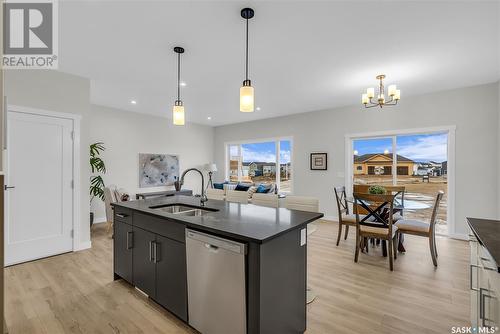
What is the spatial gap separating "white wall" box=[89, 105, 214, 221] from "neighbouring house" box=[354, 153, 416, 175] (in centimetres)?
471

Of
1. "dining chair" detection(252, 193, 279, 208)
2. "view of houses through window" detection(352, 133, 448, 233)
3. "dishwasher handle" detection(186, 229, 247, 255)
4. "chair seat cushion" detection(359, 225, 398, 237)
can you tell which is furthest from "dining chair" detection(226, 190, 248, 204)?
"view of houses through window" detection(352, 133, 448, 233)

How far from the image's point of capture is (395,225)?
128 inches

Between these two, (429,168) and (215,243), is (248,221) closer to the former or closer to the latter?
(215,243)

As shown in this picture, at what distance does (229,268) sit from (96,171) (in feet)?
16.2

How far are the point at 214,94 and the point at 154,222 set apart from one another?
310cm

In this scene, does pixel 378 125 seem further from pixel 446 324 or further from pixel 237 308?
pixel 237 308

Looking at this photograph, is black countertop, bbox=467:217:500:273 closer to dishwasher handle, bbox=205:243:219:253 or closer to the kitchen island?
the kitchen island

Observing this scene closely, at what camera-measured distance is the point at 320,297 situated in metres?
2.34

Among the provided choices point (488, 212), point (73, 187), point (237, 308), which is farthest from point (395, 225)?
point (73, 187)

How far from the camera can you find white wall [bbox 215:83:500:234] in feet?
12.8

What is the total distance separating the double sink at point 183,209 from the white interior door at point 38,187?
198 centimetres

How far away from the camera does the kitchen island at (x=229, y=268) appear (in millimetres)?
1444

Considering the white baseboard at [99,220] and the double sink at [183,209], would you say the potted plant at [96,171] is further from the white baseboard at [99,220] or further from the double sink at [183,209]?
the double sink at [183,209]

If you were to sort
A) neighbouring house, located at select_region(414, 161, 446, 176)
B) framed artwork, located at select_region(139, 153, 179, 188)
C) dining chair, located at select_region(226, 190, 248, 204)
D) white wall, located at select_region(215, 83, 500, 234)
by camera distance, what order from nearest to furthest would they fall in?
dining chair, located at select_region(226, 190, 248, 204)
white wall, located at select_region(215, 83, 500, 234)
neighbouring house, located at select_region(414, 161, 446, 176)
framed artwork, located at select_region(139, 153, 179, 188)
